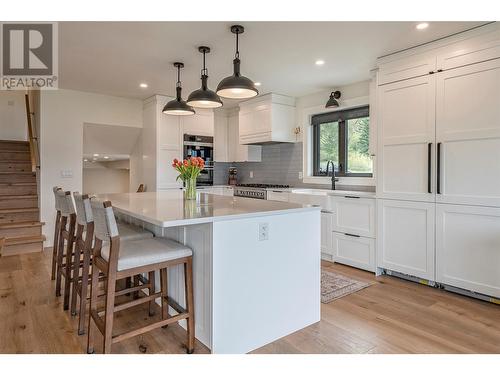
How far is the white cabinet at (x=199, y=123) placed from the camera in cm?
536

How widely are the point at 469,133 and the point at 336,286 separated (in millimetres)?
1833

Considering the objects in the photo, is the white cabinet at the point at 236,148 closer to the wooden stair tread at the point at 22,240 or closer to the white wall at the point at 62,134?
the white wall at the point at 62,134

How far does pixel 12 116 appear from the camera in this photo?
7504mm

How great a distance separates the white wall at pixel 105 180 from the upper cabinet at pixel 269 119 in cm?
513

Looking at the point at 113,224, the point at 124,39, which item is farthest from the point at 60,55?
the point at 113,224

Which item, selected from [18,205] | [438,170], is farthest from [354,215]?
[18,205]

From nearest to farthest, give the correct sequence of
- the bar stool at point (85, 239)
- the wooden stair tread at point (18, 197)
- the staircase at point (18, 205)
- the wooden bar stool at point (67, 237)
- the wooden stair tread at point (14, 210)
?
the bar stool at point (85, 239) → the wooden bar stool at point (67, 237) → the staircase at point (18, 205) → the wooden stair tread at point (14, 210) → the wooden stair tread at point (18, 197)

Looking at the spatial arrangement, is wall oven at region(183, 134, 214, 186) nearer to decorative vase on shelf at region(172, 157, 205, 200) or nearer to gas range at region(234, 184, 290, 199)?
gas range at region(234, 184, 290, 199)

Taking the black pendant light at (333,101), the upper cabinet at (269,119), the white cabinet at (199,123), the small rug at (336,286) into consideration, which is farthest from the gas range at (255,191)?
the small rug at (336,286)

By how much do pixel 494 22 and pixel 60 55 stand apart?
4.04m

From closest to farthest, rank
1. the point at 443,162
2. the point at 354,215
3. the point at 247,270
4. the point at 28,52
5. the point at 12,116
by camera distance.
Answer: the point at 247,270
the point at 443,162
the point at 28,52
the point at 354,215
the point at 12,116

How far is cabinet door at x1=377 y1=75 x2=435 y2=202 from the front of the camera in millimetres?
3053

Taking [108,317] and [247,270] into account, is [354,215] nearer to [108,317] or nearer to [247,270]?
[247,270]
